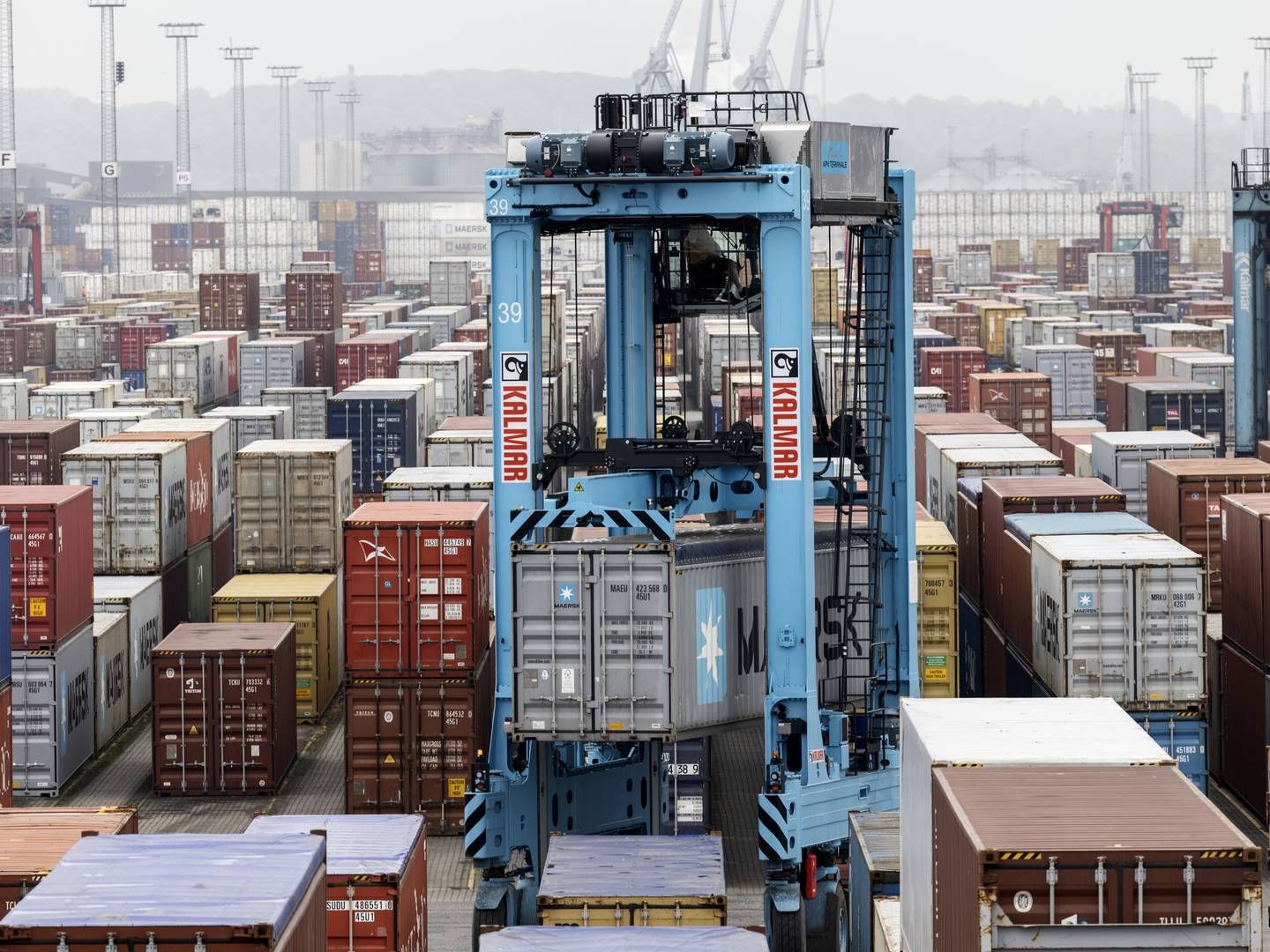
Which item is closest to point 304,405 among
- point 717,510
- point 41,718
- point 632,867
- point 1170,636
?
point 41,718

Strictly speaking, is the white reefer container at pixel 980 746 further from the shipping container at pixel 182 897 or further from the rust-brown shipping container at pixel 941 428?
the rust-brown shipping container at pixel 941 428

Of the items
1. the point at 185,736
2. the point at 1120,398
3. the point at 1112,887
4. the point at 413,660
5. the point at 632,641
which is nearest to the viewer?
the point at 1112,887

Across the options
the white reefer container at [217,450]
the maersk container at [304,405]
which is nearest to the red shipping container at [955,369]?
the maersk container at [304,405]

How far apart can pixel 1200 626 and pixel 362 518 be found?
480 inches

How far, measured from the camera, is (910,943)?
15.4 metres

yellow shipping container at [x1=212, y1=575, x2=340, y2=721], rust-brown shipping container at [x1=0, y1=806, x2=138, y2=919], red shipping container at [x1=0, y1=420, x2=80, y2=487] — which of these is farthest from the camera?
red shipping container at [x1=0, y1=420, x2=80, y2=487]

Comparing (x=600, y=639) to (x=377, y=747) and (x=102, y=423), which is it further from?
(x=102, y=423)

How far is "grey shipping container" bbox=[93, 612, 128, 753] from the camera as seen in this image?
113ft

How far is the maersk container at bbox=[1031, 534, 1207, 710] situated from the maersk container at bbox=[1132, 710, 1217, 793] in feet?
0.48

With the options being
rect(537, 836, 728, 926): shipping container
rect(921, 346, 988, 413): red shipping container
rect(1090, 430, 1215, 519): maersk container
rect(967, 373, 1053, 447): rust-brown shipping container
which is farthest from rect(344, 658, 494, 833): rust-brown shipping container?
rect(921, 346, 988, 413): red shipping container

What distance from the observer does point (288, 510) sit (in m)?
38.6

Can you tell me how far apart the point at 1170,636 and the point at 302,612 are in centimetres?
1630

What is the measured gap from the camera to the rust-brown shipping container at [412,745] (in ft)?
98.2

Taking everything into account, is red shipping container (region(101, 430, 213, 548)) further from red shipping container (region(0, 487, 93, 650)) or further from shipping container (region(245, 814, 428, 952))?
shipping container (region(245, 814, 428, 952))
